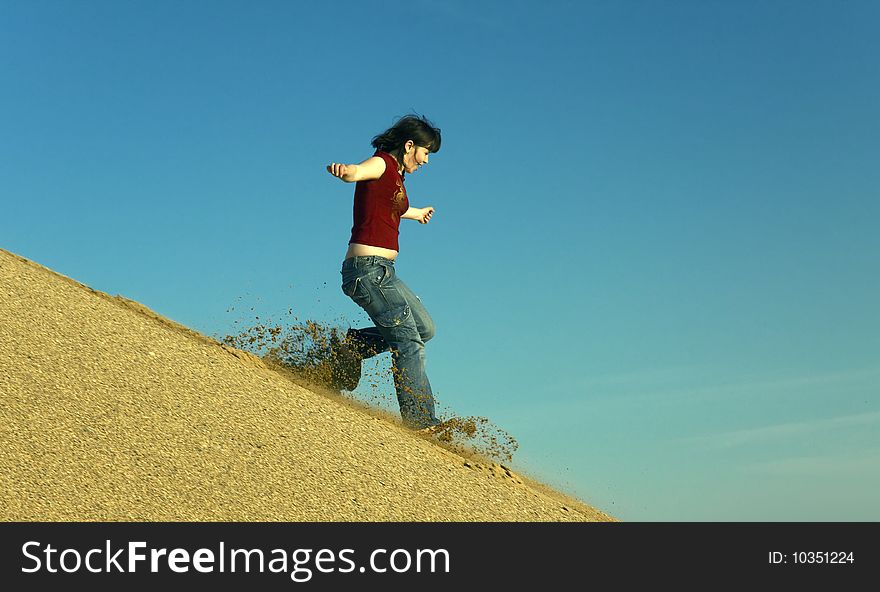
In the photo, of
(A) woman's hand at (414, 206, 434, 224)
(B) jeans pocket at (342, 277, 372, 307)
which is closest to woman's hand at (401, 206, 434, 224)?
(A) woman's hand at (414, 206, 434, 224)

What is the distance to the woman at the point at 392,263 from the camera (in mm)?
9312

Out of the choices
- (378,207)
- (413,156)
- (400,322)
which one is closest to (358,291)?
(400,322)

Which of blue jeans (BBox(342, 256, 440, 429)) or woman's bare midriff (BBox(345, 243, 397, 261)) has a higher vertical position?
woman's bare midriff (BBox(345, 243, 397, 261))

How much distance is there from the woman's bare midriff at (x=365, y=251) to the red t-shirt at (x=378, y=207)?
31 millimetres

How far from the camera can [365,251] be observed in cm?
932

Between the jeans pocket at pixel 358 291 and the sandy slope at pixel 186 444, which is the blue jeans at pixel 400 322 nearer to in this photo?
the jeans pocket at pixel 358 291

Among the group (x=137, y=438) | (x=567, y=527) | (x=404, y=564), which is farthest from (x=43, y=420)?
(x=567, y=527)

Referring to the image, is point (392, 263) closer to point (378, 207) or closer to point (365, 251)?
point (365, 251)

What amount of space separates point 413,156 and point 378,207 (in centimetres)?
68

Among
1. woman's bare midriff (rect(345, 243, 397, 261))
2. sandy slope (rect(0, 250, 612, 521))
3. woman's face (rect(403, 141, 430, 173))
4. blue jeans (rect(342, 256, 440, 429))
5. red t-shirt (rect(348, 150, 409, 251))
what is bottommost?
sandy slope (rect(0, 250, 612, 521))

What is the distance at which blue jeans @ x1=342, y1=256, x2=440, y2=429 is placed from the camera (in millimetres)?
9312

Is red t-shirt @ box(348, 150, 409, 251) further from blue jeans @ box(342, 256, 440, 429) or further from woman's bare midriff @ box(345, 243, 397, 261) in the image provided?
blue jeans @ box(342, 256, 440, 429)

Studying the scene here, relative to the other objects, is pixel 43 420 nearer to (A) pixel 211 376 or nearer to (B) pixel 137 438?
(B) pixel 137 438

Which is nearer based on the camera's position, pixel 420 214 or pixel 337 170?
pixel 337 170
